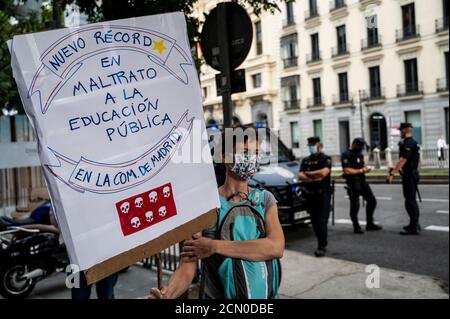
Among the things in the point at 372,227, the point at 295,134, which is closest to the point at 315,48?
the point at 295,134

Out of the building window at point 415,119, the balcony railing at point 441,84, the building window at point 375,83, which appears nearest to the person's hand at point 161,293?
the building window at point 375,83

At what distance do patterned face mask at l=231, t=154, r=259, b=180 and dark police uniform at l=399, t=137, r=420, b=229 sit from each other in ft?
19.1

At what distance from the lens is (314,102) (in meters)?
5.20

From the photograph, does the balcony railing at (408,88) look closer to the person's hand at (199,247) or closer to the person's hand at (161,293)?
the person's hand at (199,247)

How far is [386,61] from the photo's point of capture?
14.3 feet

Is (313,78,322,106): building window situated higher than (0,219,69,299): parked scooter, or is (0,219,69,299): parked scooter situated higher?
(313,78,322,106): building window

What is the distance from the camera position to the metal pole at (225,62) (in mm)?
2664

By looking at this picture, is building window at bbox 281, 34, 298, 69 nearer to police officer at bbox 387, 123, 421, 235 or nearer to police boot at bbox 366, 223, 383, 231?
police officer at bbox 387, 123, 421, 235

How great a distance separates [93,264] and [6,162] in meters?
6.35

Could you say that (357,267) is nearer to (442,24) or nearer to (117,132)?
(442,24)

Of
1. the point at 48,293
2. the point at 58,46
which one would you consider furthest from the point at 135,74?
the point at 48,293

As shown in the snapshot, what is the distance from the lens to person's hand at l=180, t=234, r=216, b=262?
169cm

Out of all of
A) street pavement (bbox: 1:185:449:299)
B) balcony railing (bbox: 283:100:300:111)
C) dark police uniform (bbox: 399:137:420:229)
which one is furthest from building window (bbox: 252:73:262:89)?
dark police uniform (bbox: 399:137:420:229)

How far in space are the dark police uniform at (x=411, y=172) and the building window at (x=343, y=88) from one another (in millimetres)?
2135
